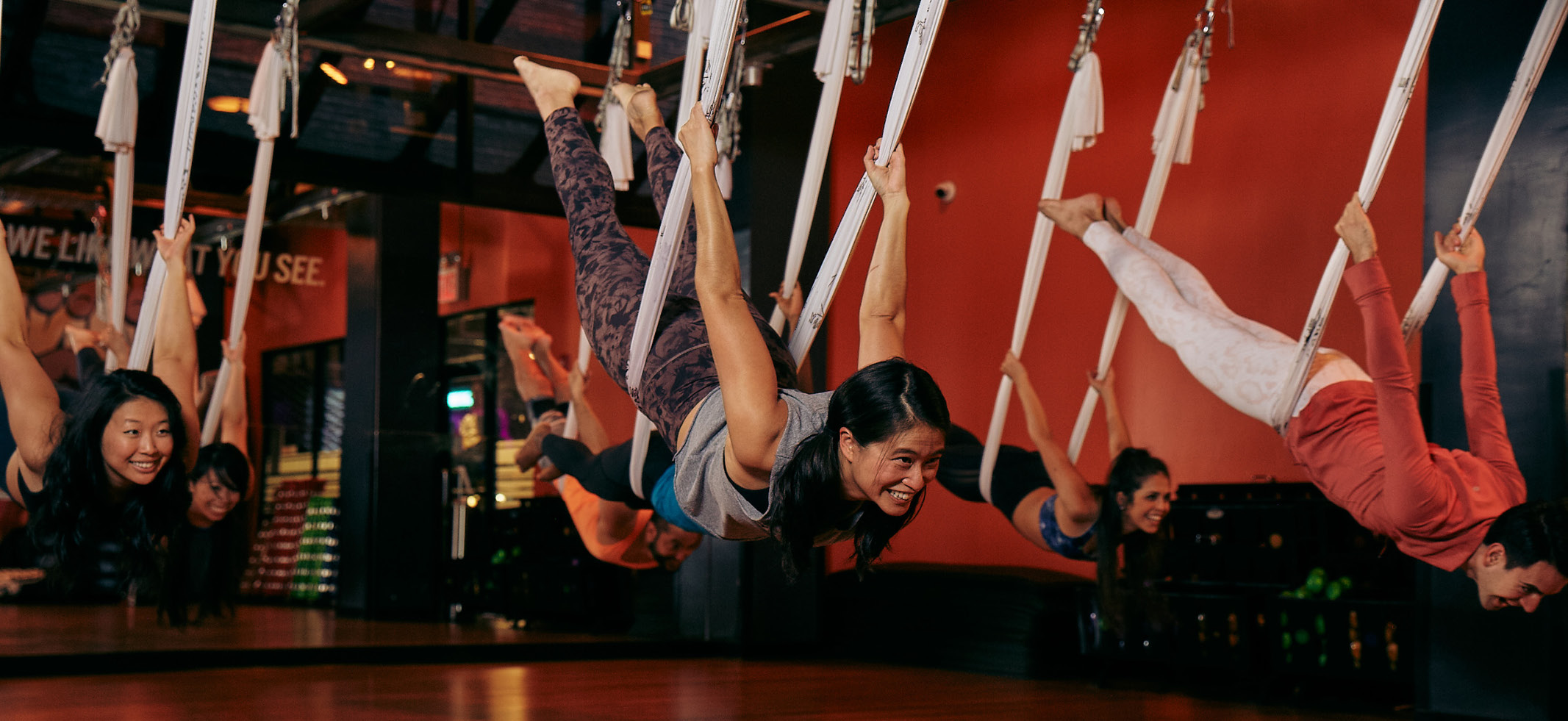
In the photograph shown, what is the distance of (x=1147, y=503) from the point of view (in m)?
4.55

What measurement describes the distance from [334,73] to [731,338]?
198 inches

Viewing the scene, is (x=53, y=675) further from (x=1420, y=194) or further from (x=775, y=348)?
(x=1420, y=194)

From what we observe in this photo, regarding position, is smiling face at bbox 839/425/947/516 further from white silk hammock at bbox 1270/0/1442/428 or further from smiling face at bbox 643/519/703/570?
smiling face at bbox 643/519/703/570

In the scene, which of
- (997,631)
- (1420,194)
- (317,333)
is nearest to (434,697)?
(997,631)

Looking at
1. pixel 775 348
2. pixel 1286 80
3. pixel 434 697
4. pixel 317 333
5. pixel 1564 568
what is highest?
pixel 1286 80

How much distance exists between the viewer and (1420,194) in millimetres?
5094

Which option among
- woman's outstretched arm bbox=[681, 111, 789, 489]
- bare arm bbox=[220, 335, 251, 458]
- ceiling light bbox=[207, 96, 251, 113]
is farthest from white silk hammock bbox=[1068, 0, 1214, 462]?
ceiling light bbox=[207, 96, 251, 113]

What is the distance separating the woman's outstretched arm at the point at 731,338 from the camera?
7.87 feet

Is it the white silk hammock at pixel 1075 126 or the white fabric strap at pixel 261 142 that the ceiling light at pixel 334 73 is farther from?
the white silk hammock at pixel 1075 126

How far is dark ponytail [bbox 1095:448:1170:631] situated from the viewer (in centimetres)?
458

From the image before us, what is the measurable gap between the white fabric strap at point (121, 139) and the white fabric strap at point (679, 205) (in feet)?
6.04

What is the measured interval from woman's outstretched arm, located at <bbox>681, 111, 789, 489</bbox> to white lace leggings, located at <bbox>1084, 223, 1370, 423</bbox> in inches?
65.3

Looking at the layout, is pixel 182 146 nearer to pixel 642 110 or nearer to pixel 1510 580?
pixel 642 110

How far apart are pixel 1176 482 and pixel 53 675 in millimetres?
4905
